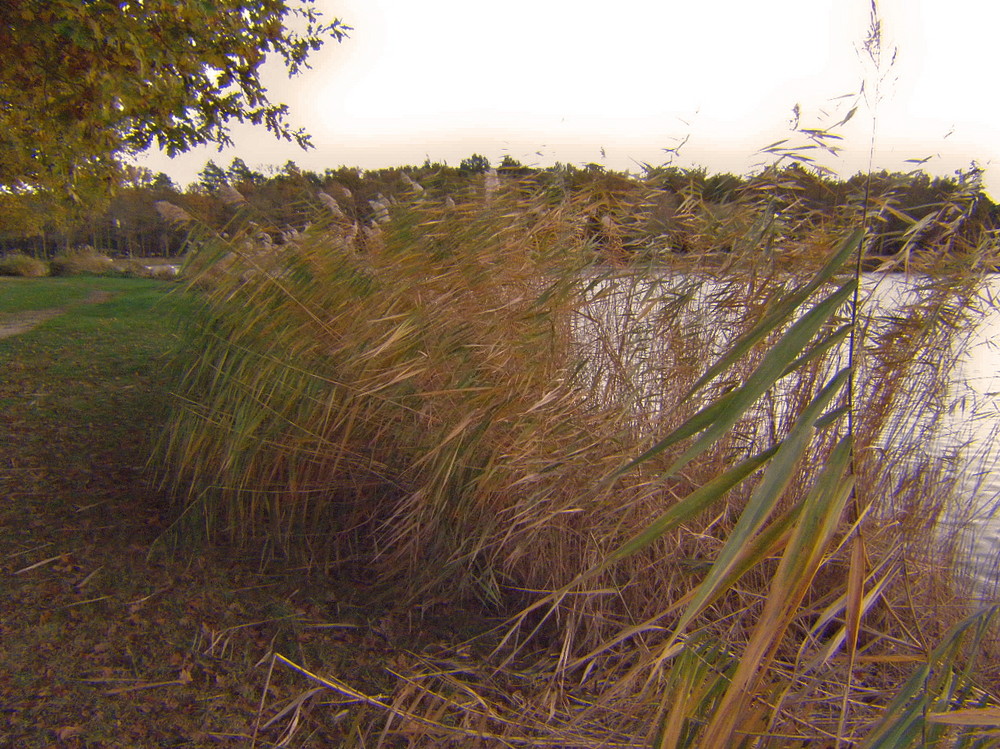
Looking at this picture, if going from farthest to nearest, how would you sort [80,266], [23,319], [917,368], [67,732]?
[80,266] < [23,319] < [917,368] < [67,732]

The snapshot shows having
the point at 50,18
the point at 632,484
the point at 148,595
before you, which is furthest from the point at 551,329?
the point at 50,18

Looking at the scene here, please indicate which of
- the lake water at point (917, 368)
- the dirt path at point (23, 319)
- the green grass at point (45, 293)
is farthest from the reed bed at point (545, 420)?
the green grass at point (45, 293)

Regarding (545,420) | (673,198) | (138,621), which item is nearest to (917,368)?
(673,198)

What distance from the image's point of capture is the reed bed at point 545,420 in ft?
8.87

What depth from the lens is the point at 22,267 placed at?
18281 millimetres

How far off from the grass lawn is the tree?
1071mm

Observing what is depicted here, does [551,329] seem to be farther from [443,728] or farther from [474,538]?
[443,728]

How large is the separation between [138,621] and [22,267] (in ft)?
64.2

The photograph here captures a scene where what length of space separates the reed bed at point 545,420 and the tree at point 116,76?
40.5 inches

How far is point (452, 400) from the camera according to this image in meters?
2.83

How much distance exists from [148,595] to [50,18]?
2.69 metres

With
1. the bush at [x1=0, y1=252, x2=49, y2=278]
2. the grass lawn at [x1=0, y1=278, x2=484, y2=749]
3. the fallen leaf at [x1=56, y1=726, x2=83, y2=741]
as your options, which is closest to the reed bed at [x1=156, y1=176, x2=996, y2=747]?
the grass lawn at [x1=0, y1=278, x2=484, y2=749]

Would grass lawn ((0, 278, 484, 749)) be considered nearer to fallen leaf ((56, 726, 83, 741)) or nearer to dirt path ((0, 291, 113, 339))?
fallen leaf ((56, 726, 83, 741))

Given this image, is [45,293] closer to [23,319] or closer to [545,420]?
[23,319]
